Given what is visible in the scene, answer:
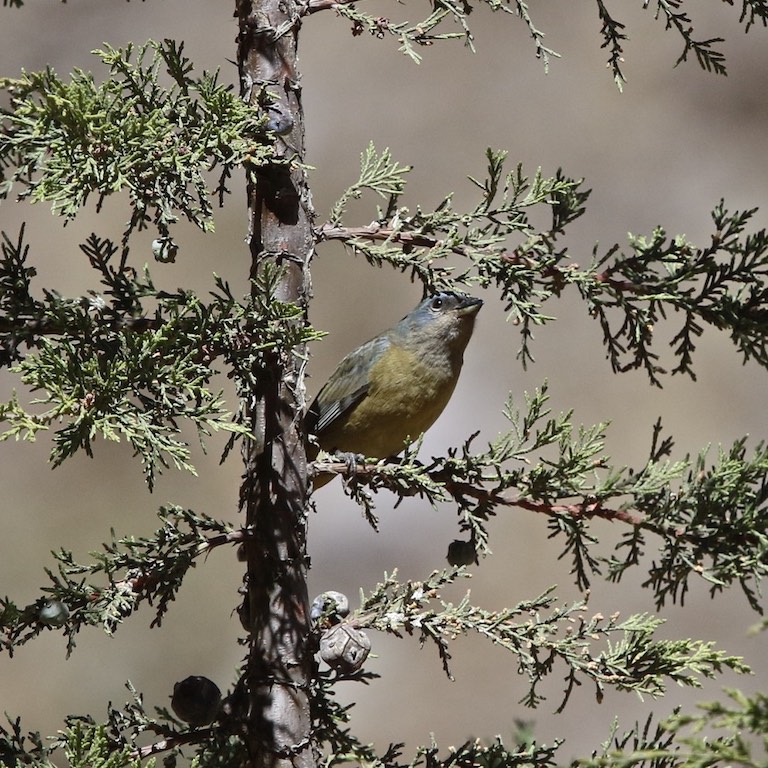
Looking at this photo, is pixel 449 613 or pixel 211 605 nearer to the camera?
pixel 449 613

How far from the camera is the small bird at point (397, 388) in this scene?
3627 mm

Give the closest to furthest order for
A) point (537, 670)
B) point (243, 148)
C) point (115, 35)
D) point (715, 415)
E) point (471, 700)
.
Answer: point (243, 148) → point (537, 670) → point (471, 700) → point (715, 415) → point (115, 35)

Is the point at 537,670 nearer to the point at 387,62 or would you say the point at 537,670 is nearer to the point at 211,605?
the point at 211,605

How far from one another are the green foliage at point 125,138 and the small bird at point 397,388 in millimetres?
1460

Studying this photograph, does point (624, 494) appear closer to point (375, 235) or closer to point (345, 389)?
point (375, 235)

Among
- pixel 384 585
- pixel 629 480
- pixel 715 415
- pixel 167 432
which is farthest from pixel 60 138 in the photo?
pixel 715 415

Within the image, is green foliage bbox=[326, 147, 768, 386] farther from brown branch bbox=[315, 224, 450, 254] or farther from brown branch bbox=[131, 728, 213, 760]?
brown branch bbox=[131, 728, 213, 760]

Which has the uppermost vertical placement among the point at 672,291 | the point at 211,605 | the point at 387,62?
the point at 387,62

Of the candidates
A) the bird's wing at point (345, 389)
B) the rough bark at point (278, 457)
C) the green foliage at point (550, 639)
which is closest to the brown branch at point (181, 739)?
the rough bark at point (278, 457)

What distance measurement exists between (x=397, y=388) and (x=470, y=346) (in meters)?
5.69

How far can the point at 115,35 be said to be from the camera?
10.2 meters

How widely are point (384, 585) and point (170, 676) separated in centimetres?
583

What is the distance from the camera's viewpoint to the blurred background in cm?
799

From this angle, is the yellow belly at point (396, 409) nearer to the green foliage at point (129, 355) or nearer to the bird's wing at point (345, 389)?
the bird's wing at point (345, 389)
